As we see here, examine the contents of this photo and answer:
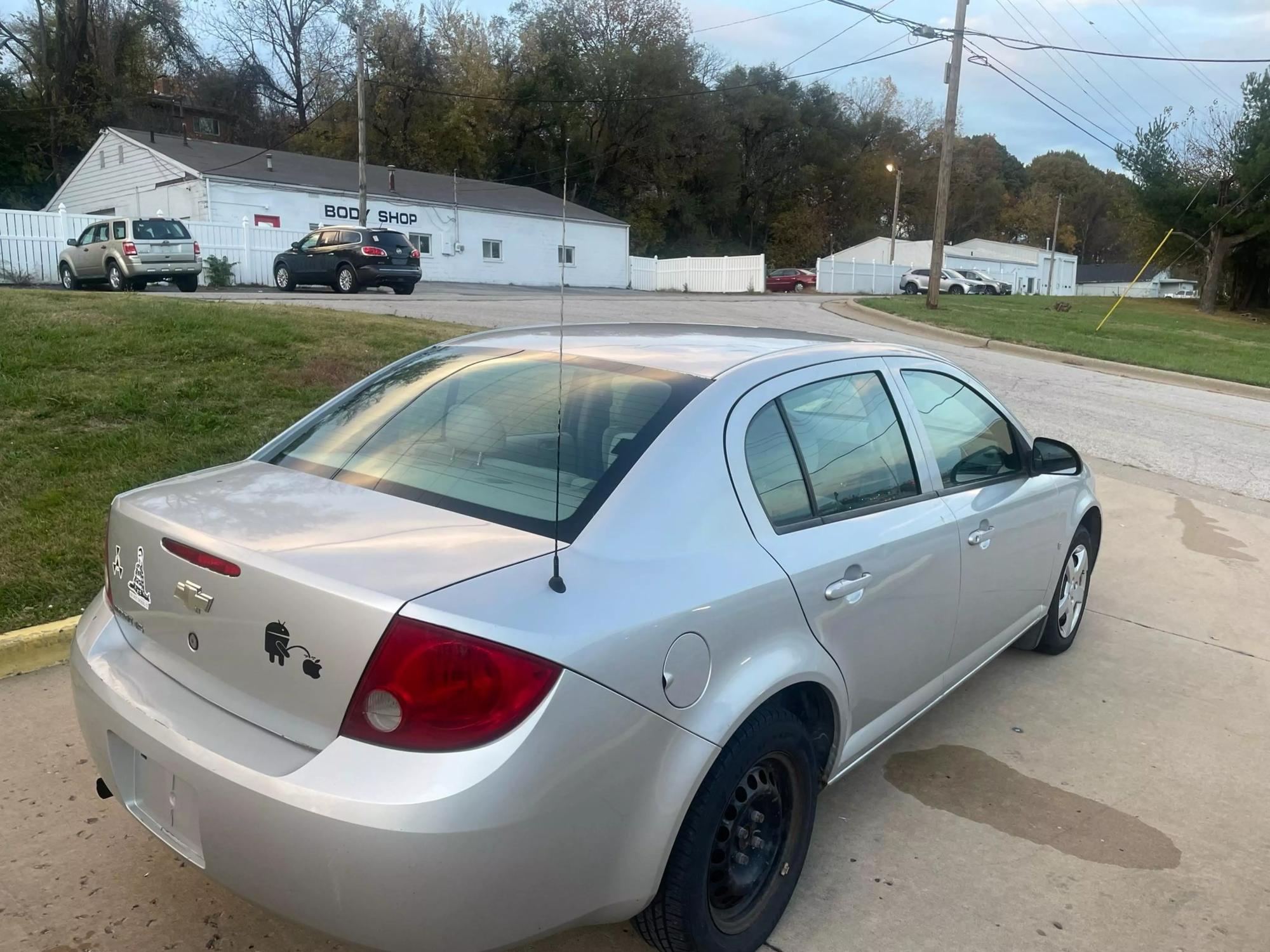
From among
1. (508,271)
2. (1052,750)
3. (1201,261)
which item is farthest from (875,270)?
(1052,750)

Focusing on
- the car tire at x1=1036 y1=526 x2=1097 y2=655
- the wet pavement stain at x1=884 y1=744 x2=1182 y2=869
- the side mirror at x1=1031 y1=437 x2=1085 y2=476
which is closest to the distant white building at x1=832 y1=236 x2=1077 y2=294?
the car tire at x1=1036 y1=526 x2=1097 y2=655

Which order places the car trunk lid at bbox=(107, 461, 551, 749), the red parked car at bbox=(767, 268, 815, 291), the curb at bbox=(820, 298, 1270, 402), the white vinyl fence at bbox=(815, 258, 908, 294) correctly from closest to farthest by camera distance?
the car trunk lid at bbox=(107, 461, 551, 749) → the curb at bbox=(820, 298, 1270, 402) → the white vinyl fence at bbox=(815, 258, 908, 294) → the red parked car at bbox=(767, 268, 815, 291)

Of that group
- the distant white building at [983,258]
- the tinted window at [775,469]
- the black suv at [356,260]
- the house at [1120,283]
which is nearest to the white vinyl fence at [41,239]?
the black suv at [356,260]

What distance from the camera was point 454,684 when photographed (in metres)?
1.94

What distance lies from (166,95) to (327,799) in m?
57.9

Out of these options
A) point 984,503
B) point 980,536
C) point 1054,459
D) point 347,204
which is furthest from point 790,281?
point 980,536

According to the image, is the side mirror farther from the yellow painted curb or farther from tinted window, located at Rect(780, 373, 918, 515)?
the yellow painted curb

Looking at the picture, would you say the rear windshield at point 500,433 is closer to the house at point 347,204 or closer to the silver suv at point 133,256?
the silver suv at point 133,256

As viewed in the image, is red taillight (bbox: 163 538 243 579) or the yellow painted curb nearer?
red taillight (bbox: 163 538 243 579)

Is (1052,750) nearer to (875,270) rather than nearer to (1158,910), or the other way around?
(1158,910)

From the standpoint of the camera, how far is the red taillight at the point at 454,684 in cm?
194

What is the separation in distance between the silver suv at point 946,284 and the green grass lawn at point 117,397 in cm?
3961

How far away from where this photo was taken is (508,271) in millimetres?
38781

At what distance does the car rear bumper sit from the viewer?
6.22 feet
